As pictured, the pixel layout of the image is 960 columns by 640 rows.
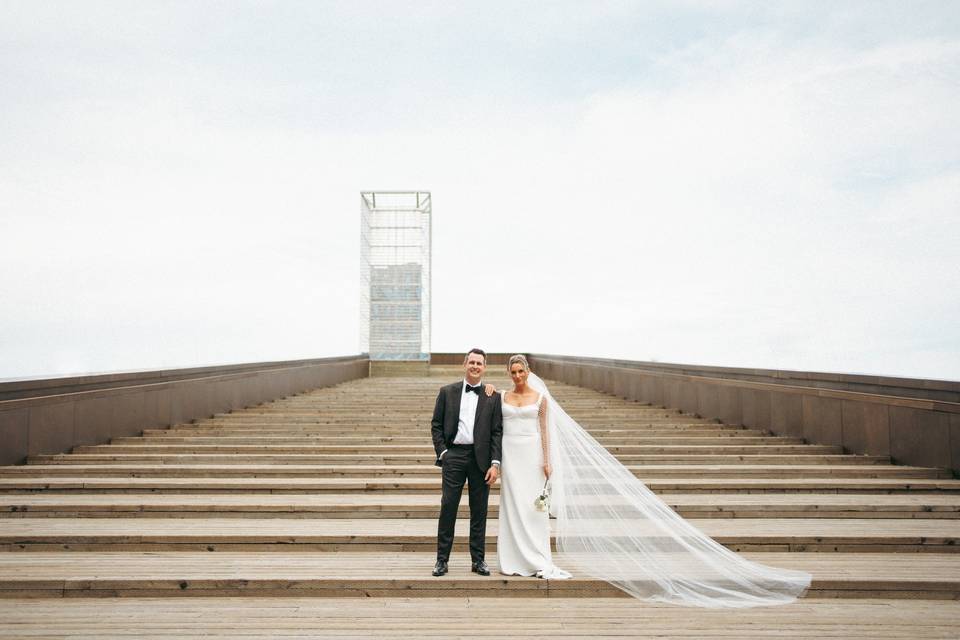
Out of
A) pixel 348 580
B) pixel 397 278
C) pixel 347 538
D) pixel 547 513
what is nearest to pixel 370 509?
pixel 347 538

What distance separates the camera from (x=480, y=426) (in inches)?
188

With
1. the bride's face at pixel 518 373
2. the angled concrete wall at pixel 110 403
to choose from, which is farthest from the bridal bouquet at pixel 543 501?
the angled concrete wall at pixel 110 403

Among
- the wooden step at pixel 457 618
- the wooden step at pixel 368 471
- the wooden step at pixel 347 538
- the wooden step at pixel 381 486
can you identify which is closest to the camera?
the wooden step at pixel 457 618

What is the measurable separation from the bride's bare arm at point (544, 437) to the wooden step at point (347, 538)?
1075mm

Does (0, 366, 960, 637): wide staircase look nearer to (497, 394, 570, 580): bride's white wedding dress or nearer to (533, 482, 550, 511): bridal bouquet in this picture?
(497, 394, 570, 580): bride's white wedding dress

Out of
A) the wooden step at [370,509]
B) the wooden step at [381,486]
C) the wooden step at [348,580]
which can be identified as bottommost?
the wooden step at [348,580]

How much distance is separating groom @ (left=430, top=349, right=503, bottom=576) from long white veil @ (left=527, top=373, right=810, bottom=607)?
391 mm

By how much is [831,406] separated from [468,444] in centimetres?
602

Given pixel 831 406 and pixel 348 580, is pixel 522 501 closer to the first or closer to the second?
pixel 348 580

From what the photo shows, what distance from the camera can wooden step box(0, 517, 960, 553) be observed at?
550 cm

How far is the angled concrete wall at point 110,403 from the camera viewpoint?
8.02 metres

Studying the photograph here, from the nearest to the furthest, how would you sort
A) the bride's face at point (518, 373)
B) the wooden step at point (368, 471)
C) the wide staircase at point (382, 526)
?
the wide staircase at point (382, 526) < the bride's face at point (518, 373) < the wooden step at point (368, 471)

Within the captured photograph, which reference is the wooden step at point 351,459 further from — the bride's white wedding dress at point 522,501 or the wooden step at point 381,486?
the bride's white wedding dress at point 522,501

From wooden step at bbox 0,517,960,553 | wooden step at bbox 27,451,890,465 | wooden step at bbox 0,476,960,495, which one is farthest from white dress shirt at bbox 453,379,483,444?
wooden step at bbox 27,451,890,465
